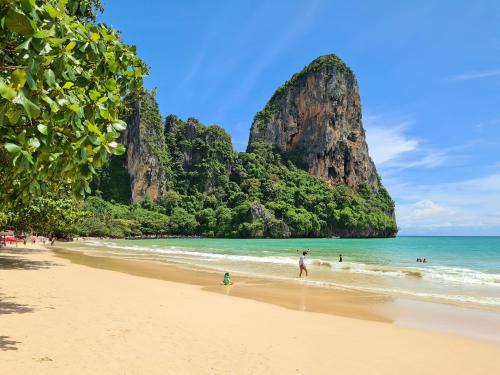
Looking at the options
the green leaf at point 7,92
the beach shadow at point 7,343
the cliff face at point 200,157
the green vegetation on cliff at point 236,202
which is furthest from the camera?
the cliff face at point 200,157

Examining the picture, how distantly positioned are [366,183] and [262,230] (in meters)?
61.8

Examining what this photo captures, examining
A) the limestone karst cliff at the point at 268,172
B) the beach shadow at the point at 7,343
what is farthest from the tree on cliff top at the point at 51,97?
the limestone karst cliff at the point at 268,172

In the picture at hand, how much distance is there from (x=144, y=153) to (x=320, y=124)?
65.1m

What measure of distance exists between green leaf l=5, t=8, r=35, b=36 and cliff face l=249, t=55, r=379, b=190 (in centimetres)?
13920

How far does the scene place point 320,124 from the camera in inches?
5541

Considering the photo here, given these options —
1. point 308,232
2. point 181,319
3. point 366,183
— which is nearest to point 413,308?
point 181,319

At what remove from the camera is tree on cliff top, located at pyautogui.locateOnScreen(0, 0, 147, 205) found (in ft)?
8.73

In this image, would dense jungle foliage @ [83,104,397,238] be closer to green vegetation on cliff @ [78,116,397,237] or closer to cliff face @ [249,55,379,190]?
green vegetation on cliff @ [78,116,397,237]

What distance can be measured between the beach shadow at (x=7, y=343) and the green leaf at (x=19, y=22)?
16.5 feet

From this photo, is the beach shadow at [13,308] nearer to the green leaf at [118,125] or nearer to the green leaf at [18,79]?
the green leaf at [118,125]

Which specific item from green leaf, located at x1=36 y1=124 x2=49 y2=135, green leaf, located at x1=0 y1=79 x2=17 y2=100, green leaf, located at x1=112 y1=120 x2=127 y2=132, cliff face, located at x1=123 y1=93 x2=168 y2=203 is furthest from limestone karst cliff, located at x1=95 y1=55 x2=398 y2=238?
green leaf, located at x1=0 y1=79 x2=17 y2=100

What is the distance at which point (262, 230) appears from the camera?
10338 cm

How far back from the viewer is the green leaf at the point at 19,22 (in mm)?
2562

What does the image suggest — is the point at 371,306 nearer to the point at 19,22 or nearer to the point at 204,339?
the point at 204,339
